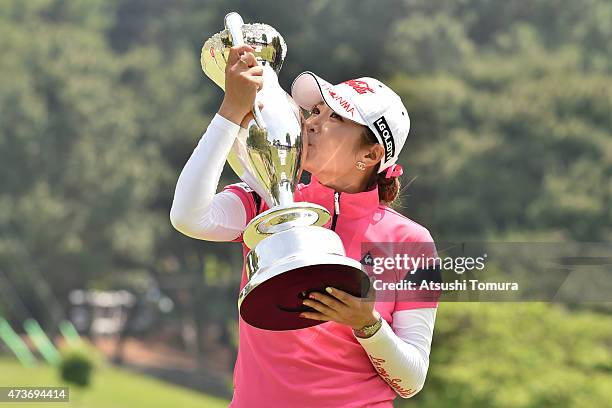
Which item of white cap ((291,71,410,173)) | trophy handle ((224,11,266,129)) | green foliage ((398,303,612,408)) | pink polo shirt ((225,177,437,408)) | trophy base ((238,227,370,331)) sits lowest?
green foliage ((398,303,612,408))

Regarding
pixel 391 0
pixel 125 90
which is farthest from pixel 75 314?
pixel 391 0

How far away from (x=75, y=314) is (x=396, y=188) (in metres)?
16.5

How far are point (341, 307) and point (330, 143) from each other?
29cm

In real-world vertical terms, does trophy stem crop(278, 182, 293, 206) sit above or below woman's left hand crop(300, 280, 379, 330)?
above

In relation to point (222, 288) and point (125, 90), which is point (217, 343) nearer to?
point (222, 288)

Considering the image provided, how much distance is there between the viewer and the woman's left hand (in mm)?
1432

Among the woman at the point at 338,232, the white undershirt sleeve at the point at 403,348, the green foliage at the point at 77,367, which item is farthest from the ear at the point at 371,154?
the green foliage at the point at 77,367

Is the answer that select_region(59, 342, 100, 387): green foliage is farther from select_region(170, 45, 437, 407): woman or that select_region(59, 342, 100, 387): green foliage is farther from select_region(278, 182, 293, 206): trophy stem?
select_region(278, 182, 293, 206): trophy stem

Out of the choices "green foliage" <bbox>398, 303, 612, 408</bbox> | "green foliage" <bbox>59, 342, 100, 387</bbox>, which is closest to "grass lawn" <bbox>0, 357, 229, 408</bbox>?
"green foliage" <bbox>59, 342, 100, 387</bbox>

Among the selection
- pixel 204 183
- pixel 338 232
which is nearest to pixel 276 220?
pixel 204 183

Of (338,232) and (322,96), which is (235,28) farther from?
(338,232)

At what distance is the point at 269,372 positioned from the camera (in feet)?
5.21

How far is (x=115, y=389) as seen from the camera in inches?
523

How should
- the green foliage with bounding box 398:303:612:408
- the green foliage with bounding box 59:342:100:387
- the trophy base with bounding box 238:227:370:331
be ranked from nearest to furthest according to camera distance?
the trophy base with bounding box 238:227:370:331, the green foliage with bounding box 398:303:612:408, the green foliage with bounding box 59:342:100:387
